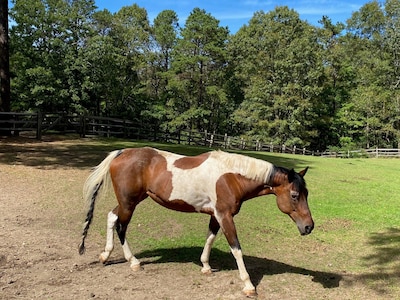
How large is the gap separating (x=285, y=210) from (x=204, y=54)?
39.1 metres

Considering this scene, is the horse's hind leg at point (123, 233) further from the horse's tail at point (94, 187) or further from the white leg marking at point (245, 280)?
the white leg marking at point (245, 280)

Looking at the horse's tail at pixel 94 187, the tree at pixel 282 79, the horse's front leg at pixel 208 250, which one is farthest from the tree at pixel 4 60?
the tree at pixel 282 79

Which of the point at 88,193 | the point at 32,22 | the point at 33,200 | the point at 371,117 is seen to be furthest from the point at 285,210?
the point at 371,117

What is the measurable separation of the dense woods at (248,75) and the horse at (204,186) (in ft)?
90.3

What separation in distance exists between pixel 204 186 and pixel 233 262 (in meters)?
1.48

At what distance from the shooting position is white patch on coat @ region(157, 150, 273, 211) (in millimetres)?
4684

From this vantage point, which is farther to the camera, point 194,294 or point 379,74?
point 379,74

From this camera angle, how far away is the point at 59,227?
6.77m

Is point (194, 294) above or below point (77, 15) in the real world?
below

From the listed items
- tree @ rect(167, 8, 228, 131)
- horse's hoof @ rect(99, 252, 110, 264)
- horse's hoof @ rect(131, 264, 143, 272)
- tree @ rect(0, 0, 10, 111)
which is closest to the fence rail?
tree @ rect(0, 0, 10, 111)

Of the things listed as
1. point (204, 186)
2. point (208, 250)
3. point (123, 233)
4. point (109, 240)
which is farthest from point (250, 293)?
point (109, 240)

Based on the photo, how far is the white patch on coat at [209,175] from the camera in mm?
4684

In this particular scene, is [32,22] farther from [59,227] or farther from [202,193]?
[202,193]

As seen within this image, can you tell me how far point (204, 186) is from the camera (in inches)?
186
